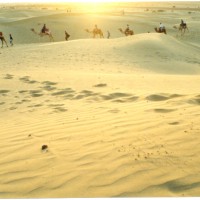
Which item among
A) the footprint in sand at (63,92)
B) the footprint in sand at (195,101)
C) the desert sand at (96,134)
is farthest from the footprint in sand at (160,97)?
the footprint in sand at (63,92)

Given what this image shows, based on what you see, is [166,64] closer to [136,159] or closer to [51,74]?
[51,74]

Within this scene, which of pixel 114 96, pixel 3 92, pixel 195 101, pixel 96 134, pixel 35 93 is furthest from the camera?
pixel 3 92

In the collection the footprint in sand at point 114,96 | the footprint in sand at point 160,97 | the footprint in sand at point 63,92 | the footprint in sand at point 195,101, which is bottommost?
the footprint in sand at point 63,92

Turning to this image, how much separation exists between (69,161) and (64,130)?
1.23 meters

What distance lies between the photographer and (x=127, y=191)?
383 cm

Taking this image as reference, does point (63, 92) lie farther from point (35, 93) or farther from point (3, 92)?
point (3, 92)

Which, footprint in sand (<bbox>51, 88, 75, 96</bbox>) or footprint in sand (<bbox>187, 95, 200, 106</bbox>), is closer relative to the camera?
footprint in sand (<bbox>187, 95, 200, 106</bbox>)

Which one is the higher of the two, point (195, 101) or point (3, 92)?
point (195, 101)

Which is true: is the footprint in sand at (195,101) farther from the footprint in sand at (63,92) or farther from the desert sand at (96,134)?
the footprint in sand at (63,92)

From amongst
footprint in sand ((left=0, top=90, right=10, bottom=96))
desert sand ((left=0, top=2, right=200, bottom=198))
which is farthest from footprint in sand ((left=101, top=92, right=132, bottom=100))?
footprint in sand ((left=0, top=90, right=10, bottom=96))

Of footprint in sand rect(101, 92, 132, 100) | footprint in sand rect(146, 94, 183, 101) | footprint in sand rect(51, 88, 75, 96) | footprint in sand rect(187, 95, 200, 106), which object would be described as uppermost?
footprint in sand rect(187, 95, 200, 106)

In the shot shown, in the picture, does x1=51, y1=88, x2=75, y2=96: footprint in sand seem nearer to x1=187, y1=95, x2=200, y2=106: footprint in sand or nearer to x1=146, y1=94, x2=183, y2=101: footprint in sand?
x1=146, y1=94, x2=183, y2=101: footprint in sand

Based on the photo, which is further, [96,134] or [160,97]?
[160,97]

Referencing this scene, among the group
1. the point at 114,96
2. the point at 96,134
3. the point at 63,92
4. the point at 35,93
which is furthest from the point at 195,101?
the point at 35,93
